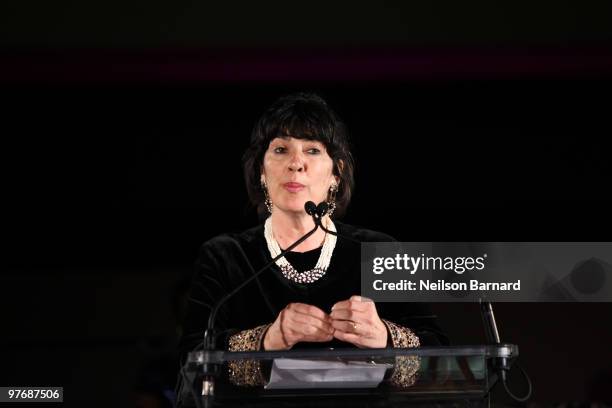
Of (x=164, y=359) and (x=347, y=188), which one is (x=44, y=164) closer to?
(x=164, y=359)

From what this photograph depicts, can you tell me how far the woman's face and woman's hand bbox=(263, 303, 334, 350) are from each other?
490 millimetres

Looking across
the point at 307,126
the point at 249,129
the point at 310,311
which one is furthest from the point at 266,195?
the point at 310,311

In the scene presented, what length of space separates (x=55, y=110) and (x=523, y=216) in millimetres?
1610

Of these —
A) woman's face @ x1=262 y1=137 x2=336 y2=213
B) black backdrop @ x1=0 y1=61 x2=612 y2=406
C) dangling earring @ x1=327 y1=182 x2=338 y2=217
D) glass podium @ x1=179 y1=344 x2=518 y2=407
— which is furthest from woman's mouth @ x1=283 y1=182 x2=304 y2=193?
glass podium @ x1=179 y1=344 x2=518 y2=407

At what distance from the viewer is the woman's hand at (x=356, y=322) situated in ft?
6.13

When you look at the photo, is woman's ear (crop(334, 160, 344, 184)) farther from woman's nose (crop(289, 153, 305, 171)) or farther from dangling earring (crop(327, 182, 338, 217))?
woman's nose (crop(289, 153, 305, 171))

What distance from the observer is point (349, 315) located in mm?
1869

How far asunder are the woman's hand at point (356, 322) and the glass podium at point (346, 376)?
0.12 metres

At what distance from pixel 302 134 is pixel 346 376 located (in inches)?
31.5

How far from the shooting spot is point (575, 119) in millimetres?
2986

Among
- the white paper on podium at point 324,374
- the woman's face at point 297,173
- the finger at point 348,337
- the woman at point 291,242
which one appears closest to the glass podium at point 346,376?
the white paper on podium at point 324,374

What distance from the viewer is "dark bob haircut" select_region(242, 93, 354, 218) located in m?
2.39

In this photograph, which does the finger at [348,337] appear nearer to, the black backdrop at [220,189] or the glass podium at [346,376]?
the glass podium at [346,376]

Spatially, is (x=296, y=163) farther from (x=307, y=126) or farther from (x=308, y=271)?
(x=308, y=271)
